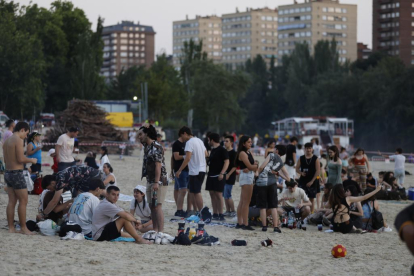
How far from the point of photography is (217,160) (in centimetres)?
1319

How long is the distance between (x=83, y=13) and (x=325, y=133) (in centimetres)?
3144

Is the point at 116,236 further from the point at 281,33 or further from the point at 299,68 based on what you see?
the point at 281,33

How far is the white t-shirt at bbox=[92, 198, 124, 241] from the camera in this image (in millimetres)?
10086

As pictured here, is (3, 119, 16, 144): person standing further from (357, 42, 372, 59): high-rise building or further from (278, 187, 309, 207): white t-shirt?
(357, 42, 372, 59): high-rise building

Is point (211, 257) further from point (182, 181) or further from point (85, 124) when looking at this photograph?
point (85, 124)

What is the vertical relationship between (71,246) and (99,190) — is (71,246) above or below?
below

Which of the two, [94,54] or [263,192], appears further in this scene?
[94,54]

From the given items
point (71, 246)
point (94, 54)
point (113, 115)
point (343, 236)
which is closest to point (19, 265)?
point (71, 246)

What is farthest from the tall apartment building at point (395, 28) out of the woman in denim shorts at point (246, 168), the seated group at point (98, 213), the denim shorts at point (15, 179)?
the denim shorts at point (15, 179)

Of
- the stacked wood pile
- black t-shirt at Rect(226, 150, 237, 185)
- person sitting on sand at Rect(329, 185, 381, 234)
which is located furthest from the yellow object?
person sitting on sand at Rect(329, 185, 381, 234)

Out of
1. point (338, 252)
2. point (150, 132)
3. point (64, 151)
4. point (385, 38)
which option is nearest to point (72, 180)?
point (150, 132)

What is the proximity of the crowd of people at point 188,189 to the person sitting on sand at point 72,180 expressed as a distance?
0.02m

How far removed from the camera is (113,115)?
46.4 m

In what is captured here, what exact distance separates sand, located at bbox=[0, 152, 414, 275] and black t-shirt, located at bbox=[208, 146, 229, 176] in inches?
48.2
